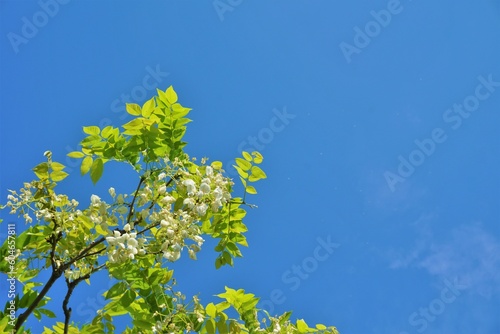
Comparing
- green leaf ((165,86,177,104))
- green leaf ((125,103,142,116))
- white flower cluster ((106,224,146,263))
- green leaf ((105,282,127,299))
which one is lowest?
green leaf ((105,282,127,299))

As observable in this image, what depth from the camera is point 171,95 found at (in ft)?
10.2

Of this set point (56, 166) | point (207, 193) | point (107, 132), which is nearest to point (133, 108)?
point (107, 132)

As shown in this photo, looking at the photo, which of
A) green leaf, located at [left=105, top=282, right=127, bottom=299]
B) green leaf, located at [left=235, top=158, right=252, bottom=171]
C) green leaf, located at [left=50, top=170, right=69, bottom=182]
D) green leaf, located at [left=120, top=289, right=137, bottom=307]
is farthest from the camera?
green leaf, located at [left=235, top=158, right=252, bottom=171]

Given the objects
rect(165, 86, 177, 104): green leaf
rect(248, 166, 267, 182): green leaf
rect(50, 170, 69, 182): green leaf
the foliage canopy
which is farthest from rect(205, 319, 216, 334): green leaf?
rect(165, 86, 177, 104): green leaf

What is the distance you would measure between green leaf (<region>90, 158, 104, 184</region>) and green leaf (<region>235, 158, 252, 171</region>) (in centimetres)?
80

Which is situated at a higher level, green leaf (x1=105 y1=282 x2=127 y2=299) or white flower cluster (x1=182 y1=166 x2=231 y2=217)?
white flower cluster (x1=182 y1=166 x2=231 y2=217)

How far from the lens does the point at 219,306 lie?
279cm

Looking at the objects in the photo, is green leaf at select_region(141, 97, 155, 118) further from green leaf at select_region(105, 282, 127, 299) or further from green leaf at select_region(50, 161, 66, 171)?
green leaf at select_region(105, 282, 127, 299)

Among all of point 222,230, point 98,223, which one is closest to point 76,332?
point 98,223

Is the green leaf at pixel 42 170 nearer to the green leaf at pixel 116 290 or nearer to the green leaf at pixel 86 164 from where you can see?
the green leaf at pixel 86 164

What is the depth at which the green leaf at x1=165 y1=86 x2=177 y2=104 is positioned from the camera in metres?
3.08

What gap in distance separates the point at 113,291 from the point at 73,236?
0.50 metres

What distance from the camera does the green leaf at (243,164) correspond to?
3.05 meters

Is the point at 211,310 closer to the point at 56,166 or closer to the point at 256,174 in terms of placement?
the point at 256,174
